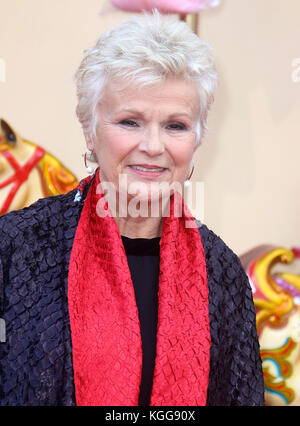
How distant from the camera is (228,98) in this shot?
1.64 meters

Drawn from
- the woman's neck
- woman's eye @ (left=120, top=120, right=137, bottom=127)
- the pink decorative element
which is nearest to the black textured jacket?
the woman's neck

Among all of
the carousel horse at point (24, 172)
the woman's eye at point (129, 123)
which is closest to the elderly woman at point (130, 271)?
the woman's eye at point (129, 123)

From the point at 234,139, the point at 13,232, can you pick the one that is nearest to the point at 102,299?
the point at 13,232

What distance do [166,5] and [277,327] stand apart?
1090 millimetres

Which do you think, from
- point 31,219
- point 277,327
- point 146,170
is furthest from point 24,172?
point 277,327

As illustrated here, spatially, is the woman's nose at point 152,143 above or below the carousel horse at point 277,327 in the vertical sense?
above

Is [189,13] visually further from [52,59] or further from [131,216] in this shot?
[131,216]

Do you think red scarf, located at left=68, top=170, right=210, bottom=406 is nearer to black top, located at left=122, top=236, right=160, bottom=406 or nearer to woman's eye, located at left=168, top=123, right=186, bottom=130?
black top, located at left=122, top=236, right=160, bottom=406

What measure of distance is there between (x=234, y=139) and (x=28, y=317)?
3.12 ft

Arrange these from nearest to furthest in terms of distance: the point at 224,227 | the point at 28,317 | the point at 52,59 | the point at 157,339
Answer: the point at 28,317 → the point at 157,339 → the point at 52,59 → the point at 224,227

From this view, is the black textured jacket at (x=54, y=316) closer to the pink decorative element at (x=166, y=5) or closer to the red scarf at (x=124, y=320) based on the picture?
the red scarf at (x=124, y=320)

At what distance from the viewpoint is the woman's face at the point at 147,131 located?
1040 mm

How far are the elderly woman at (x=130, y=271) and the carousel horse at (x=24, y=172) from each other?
39cm
